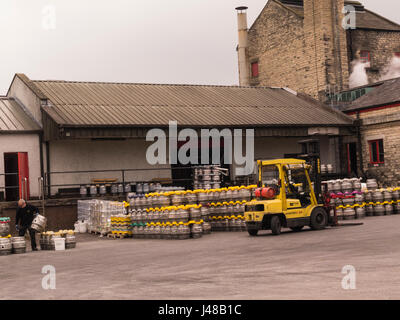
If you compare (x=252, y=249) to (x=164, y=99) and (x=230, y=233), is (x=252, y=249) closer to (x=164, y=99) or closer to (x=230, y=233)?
(x=230, y=233)

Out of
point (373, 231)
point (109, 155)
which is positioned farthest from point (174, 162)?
point (373, 231)

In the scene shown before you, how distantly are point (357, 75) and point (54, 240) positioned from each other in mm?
29005

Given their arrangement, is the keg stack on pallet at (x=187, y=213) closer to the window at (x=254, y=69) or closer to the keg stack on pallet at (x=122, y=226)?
the keg stack on pallet at (x=122, y=226)

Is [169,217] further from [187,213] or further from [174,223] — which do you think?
[187,213]

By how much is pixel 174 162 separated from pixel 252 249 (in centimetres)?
1602

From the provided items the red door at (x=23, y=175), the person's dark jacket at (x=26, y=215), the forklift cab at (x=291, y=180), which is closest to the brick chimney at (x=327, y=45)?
the red door at (x=23, y=175)

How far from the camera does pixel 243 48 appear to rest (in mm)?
48250

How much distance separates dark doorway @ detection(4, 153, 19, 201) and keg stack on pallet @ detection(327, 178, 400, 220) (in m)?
14.0

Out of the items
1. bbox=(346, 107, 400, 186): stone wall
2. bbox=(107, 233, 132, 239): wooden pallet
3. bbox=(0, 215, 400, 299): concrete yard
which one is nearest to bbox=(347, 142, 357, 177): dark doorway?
bbox=(346, 107, 400, 186): stone wall

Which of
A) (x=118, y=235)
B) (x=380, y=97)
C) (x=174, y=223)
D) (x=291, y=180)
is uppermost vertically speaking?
(x=380, y=97)

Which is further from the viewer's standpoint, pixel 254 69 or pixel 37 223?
pixel 254 69

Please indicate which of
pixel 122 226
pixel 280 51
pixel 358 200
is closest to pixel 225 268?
pixel 122 226

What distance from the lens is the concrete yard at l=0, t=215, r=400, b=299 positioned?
31.5 feet
